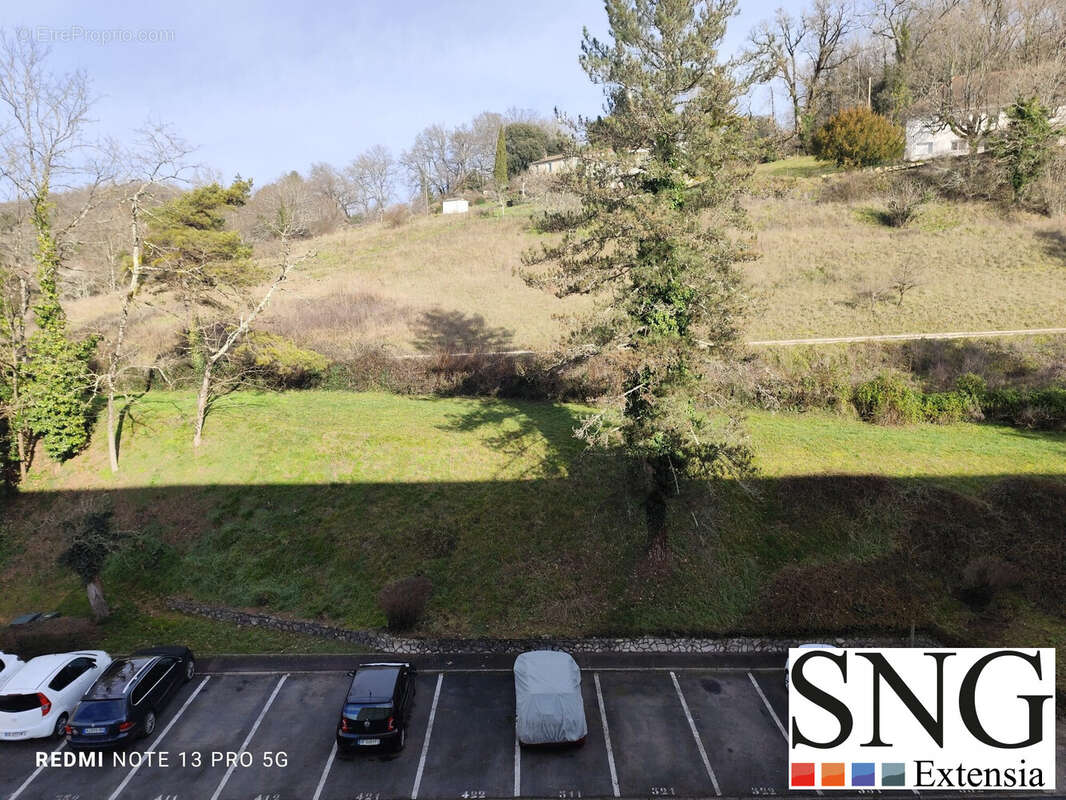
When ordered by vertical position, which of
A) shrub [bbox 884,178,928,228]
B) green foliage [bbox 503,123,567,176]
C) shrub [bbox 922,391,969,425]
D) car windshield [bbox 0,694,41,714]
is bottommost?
car windshield [bbox 0,694,41,714]

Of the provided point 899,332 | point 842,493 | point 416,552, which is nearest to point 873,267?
point 899,332

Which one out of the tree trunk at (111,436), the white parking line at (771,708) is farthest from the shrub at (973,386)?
the tree trunk at (111,436)

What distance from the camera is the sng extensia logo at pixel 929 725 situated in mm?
12422

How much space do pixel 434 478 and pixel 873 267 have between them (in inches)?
1442

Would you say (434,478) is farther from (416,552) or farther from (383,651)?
(383,651)

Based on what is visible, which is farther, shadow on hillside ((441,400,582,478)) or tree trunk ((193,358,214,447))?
tree trunk ((193,358,214,447))

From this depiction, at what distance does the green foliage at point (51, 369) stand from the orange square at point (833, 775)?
27.4 m

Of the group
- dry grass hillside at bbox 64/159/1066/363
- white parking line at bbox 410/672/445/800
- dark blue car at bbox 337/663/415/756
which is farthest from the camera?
dry grass hillside at bbox 64/159/1066/363

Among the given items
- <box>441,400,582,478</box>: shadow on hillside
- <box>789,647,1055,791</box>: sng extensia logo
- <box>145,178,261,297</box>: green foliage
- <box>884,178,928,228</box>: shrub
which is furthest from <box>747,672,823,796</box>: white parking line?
<box>884,178,928,228</box>: shrub

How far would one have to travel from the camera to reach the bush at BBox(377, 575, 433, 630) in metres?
17.5

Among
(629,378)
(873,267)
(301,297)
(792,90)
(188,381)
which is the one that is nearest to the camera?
(629,378)

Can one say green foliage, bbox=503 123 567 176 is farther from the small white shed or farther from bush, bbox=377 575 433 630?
bush, bbox=377 575 433 630

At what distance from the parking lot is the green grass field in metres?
2.03

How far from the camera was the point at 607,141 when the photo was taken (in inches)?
652
